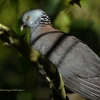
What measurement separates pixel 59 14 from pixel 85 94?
0.62m

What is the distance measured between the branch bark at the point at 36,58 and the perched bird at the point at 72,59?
1016 millimetres

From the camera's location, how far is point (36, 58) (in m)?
1.40

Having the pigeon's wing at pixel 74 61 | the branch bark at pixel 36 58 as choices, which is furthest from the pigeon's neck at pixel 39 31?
the branch bark at pixel 36 58

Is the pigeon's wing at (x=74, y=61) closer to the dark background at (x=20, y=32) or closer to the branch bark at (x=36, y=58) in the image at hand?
the dark background at (x=20, y=32)

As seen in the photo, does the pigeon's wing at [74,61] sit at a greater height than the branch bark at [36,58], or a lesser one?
lesser

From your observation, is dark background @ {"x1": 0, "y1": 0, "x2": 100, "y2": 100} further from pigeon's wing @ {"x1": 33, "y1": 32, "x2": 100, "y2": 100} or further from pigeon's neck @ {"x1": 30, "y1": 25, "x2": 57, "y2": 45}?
pigeon's neck @ {"x1": 30, "y1": 25, "x2": 57, "y2": 45}

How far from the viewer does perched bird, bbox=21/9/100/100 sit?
9.00 ft

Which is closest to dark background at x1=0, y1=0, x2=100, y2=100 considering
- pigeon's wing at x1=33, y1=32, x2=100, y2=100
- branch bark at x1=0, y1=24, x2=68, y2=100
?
pigeon's wing at x1=33, y1=32, x2=100, y2=100

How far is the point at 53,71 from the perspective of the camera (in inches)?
58.9

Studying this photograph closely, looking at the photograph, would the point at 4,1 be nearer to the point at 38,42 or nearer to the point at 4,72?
the point at 4,72

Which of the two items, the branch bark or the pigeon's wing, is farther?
the pigeon's wing

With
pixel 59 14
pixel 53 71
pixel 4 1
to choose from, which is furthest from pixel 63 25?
pixel 53 71

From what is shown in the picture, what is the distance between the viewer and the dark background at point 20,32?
236cm

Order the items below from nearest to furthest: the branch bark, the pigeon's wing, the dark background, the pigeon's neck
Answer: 1. the branch bark
2. the dark background
3. the pigeon's wing
4. the pigeon's neck
